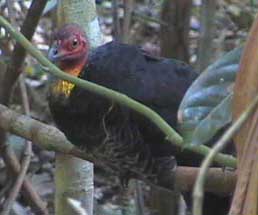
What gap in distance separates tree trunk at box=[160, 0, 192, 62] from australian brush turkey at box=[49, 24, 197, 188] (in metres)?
0.90

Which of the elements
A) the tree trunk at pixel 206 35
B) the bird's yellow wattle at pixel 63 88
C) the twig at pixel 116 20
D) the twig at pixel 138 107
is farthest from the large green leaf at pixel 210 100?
the tree trunk at pixel 206 35

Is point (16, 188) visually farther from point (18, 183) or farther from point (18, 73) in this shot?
point (18, 73)

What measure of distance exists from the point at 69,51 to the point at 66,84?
0.11 m

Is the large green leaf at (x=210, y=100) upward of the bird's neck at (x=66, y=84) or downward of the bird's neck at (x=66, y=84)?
upward

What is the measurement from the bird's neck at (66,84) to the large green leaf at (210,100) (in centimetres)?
85

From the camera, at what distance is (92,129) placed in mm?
1543

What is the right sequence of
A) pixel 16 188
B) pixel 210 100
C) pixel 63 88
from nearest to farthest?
pixel 210 100 → pixel 63 88 → pixel 16 188

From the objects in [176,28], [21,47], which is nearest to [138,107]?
[21,47]

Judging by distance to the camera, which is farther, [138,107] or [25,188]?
[25,188]

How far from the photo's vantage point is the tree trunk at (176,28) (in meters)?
2.51

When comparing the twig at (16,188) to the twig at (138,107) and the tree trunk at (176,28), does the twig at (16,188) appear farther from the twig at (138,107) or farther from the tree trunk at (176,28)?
the twig at (138,107)

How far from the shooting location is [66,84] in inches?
61.5

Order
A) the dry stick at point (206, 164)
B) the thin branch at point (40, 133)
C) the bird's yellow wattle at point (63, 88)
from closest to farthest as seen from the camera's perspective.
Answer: the dry stick at point (206, 164) < the thin branch at point (40, 133) < the bird's yellow wattle at point (63, 88)

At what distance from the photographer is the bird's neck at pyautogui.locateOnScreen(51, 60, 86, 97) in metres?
1.56
